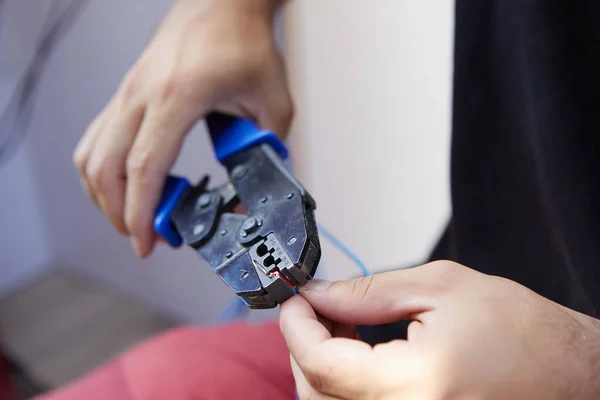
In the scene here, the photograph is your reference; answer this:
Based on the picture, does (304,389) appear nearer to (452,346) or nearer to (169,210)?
(452,346)

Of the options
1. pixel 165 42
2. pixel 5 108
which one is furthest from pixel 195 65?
pixel 5 108

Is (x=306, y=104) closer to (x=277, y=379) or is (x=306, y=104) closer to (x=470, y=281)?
(x=277, y=379)

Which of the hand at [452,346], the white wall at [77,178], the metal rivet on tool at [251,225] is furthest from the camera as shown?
the white wall at [77,178]

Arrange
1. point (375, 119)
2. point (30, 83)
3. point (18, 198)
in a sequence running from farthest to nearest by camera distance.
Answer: point (18, 198) → point (30, 83) → point (375, 119)

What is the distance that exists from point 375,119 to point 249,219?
577 millimetres

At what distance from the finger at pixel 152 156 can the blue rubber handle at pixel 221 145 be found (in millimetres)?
13

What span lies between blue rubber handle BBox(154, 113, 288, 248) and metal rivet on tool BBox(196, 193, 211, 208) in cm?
4

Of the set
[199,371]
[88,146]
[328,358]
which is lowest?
[199,371]

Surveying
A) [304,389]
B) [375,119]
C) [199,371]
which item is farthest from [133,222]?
[375,119]

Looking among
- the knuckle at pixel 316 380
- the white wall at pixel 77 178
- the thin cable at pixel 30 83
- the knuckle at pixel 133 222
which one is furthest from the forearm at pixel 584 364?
the thin cable at pixel 30 83

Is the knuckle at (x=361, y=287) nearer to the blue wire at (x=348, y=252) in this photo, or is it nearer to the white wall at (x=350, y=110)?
the blue wire at (x=348, y=252)

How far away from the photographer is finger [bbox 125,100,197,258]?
1.60ft

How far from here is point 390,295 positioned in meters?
0.30

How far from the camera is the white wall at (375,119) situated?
834mm
